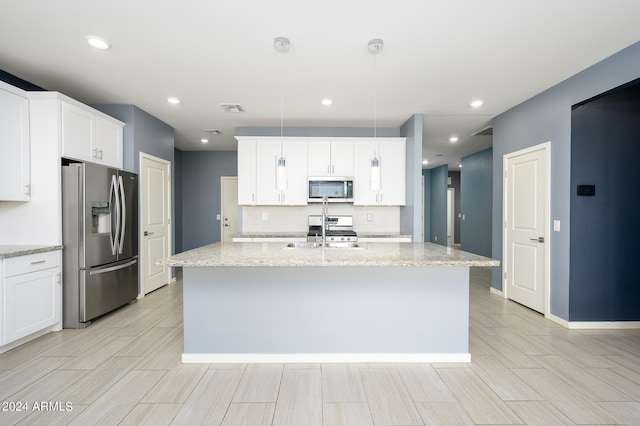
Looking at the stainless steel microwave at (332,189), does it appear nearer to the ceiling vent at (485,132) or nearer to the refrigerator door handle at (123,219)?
the refrigerator door handle at (123,219)

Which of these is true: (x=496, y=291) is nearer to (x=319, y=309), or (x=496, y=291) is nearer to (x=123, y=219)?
(x=319, y=309)

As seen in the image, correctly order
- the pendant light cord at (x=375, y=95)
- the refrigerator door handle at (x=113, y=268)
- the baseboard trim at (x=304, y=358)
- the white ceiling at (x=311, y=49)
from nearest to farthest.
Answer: the white ceiling at (x=311, y=49) < the baseboard trim at (x=304, y=358) < the pendant light cord at (x=375, y=95) < the refrigerator door handle at (x=113, y=268)

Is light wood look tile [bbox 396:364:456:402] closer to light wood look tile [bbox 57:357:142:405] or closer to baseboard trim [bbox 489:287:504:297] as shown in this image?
light wood look tile [bbox 57:357:142:405]

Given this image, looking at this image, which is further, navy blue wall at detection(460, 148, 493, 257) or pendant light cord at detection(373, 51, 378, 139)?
navy blue wall at detection(460, 148, 493, 257)

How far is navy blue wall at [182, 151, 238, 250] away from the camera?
714 cm

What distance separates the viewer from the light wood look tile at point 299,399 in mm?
1860

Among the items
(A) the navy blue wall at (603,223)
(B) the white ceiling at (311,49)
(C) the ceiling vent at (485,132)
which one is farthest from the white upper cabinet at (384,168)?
(A) the navy blue wall at (603,223)

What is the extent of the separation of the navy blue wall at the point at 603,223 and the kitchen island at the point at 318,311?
70.1 inches

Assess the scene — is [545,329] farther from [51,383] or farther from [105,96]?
[105,96]

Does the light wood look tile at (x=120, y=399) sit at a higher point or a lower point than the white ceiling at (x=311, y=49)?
lower

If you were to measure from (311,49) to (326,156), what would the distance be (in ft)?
7.32

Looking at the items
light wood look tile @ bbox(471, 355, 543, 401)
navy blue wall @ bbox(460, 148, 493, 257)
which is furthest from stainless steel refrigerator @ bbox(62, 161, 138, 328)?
navy blue wall @ bbox(460, 148, 493, 257)

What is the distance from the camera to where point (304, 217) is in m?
5.29

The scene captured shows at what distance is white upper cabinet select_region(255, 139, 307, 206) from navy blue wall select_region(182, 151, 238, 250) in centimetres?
245
